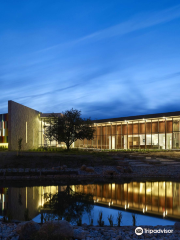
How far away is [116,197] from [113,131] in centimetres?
2991

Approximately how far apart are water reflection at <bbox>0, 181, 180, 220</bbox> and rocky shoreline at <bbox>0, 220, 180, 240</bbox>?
6.31 ft

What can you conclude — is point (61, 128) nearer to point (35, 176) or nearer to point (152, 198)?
point (35, 176)

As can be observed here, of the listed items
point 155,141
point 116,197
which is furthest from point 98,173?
point 155,141

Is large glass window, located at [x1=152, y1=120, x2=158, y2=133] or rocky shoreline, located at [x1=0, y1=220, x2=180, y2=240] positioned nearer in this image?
rocky shoreline, located at [x1=0, y1=220, x2=180, y2=240]

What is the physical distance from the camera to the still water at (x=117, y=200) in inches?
334

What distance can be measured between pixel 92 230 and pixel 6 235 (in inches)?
80.9

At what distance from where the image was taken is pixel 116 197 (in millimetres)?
11578

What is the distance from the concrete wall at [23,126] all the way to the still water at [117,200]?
66.7 ft

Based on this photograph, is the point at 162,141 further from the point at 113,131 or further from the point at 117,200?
the point at 117,200

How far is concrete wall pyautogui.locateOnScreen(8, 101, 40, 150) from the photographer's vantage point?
108 feet

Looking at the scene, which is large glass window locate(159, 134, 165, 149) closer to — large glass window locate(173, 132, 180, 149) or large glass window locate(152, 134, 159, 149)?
large glass window locate(152, 134, 159, 149)

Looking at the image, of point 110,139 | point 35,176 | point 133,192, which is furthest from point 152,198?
point 110,139

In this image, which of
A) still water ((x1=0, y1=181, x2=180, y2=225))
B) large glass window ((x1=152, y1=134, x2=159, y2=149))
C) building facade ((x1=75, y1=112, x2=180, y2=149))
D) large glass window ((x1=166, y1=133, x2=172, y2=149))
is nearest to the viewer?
still water ((x1=0, y1=181, x2=180, y2=225))

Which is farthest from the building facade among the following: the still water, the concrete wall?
the still water
